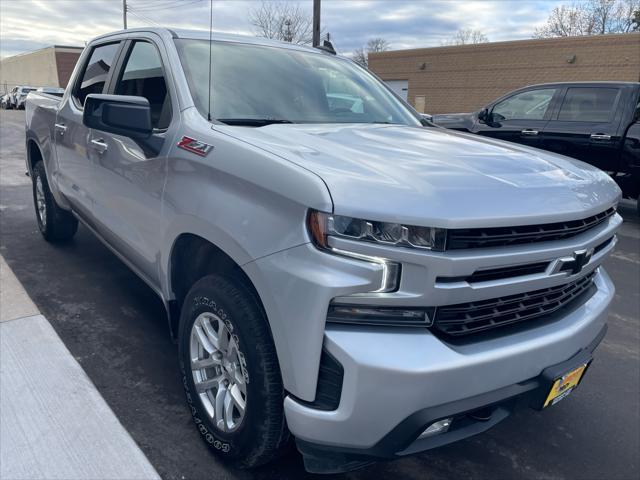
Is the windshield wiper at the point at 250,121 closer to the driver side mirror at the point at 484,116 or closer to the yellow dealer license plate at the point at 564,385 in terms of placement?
the yellow dealer license plate at the point at 564,385

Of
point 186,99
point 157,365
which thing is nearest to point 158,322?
point 157,365

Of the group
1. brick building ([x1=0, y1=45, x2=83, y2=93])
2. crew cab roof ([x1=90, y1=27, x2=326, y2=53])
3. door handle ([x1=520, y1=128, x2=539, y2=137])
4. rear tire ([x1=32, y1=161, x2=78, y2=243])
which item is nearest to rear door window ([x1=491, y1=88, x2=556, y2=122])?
door handle ([x1=520, y1=128, x2=539, y2=137])

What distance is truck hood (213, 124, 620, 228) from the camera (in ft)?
5.69

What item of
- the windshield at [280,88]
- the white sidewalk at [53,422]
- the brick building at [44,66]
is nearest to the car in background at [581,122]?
the windshield at [280,88]

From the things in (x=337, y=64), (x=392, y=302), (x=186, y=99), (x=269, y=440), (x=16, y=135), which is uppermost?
(x=337, y=64)

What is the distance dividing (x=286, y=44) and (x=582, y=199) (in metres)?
2.25

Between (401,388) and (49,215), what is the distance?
4.50 metres

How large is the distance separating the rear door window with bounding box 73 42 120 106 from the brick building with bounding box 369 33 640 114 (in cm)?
2130

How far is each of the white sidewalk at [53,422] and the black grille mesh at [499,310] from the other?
143 centimetres

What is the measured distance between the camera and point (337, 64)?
12.2 ft

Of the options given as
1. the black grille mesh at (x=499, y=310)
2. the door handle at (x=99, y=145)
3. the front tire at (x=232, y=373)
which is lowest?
the front tire at (x=232, y=373)

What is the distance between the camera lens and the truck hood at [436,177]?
1.73m

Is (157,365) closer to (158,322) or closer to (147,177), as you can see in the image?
(158,322)

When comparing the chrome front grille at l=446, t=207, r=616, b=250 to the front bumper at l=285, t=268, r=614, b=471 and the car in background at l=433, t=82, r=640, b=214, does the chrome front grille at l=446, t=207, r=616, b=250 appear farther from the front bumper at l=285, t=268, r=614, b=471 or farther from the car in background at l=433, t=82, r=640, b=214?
the car in background at l=433, t=82, r=640, b=214
